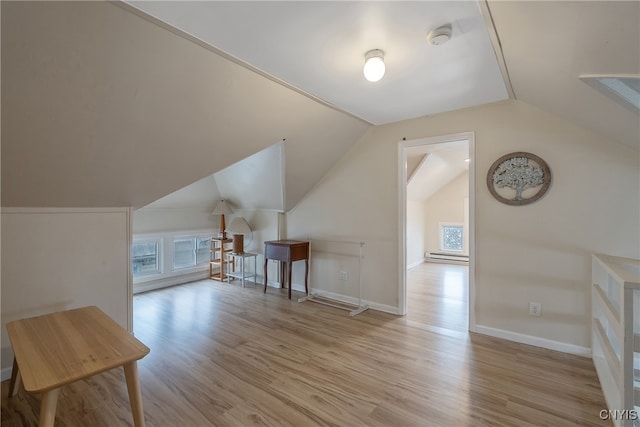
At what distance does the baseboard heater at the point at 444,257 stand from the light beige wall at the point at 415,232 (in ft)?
0.60

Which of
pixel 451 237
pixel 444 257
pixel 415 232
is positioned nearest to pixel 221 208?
pixel 415 232

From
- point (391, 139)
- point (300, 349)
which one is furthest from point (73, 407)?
point (391, 139)

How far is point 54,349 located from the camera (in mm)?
1549

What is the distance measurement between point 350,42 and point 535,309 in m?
2.76

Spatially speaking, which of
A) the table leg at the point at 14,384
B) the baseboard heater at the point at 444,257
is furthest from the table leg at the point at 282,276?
the baseboard heater at the point at 444,257

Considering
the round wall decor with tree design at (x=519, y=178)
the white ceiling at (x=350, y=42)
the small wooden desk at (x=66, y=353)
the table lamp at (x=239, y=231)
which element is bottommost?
the small wooden desk at (x=66, y=353)

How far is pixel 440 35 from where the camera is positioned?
165cm

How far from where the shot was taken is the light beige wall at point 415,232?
6102 mm

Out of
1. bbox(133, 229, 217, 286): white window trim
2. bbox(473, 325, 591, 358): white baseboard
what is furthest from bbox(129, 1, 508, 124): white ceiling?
bbox(133, 229, 217, 286): white window trim

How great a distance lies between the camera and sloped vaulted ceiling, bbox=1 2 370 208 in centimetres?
147

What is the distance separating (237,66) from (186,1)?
654 mm

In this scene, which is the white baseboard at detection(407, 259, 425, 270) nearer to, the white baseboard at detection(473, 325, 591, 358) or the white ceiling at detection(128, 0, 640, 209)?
the white baseboard at detection(473, 325, 591, 358)

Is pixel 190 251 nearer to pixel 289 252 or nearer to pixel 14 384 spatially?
pixel 289 252

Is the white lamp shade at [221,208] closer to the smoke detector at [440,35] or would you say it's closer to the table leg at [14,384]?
the table leg at [14,384]
